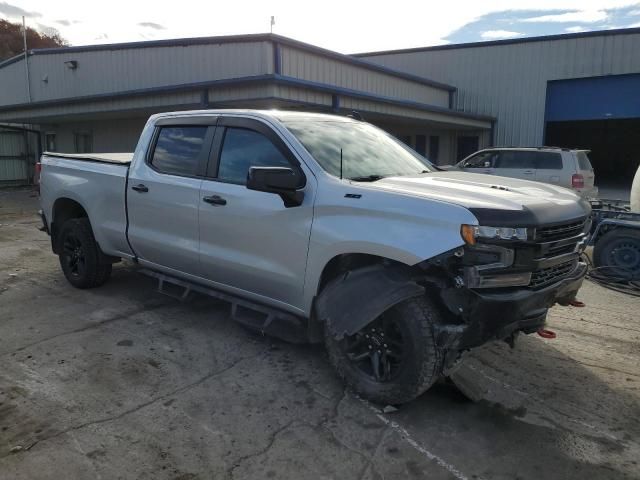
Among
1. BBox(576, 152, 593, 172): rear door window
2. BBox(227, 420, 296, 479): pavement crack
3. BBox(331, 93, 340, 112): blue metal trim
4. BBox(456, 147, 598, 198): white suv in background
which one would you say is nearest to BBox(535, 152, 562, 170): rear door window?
BBox(456, 147, 598, 198): white suv in background

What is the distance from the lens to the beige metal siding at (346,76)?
13.5 meters

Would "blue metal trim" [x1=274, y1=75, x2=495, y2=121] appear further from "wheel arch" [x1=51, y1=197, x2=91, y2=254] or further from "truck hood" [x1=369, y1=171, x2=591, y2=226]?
"truck hood" [x1=369, y1=171, x2=591, y2=226]

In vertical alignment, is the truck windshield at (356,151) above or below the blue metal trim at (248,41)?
below

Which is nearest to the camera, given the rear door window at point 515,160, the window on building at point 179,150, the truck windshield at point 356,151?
the truck windshield at point 356,151

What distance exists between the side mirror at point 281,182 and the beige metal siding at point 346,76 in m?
10.2

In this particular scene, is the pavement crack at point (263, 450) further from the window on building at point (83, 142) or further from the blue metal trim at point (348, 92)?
the window on building at point (83, 142)

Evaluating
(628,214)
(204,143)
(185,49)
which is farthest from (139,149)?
(185,49)

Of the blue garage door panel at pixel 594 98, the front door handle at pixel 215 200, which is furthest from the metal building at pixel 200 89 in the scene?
the front door handle at pixel 215 200

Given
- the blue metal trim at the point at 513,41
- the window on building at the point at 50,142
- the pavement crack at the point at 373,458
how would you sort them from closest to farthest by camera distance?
the pavement crack at the point at 373,458, the blue metal trim at the point at 513,41, the window on building at the point at 50,142

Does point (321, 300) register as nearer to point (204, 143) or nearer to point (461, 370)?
point (461, 370)

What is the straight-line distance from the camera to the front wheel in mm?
3256

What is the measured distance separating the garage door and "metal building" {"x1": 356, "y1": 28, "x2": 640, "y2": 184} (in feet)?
54.7

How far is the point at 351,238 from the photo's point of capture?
137 inches

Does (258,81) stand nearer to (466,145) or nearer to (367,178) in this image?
(367,178)
